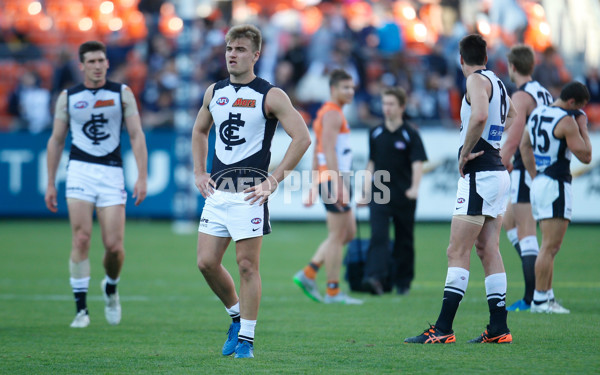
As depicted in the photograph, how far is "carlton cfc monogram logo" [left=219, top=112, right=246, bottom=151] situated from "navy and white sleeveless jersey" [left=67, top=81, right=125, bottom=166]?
7.88 ft

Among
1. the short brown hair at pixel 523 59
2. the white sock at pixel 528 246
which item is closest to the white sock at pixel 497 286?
the white sock at pixel 528 246

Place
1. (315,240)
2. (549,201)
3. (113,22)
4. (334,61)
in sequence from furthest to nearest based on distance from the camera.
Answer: (113,22) < (334,61) < (315,240) < (549,201)

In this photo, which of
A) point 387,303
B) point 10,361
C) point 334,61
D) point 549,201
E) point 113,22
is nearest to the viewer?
point 10,361

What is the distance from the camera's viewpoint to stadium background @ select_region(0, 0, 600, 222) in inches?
747

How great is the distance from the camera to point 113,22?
949 inches

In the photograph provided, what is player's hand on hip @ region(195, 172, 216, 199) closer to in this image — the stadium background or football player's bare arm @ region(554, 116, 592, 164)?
football player's bare arm @ region(554, 116, 592, 164)

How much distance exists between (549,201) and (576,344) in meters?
1.96

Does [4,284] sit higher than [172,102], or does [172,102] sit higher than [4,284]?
[172,102]

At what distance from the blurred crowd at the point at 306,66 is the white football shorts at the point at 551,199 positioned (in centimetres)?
1086

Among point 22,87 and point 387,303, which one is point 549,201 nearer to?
point 387,303

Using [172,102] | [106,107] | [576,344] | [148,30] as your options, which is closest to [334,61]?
[172,102]

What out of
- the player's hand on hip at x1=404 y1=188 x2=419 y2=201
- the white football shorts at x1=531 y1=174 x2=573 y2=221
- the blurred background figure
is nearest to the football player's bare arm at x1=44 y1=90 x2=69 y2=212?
the player's hand on hip at x1=404 y1=188 x2=419 y2=201

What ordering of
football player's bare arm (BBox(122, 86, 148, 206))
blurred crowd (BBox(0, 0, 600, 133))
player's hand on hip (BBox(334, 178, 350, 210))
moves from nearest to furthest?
football player's bare arm (BBox(122, 86, 148, 206)), player's hand on hip (BBox(334, 178, 350, 210)), blurred crowd (BBox(0, 0, 600, 133))

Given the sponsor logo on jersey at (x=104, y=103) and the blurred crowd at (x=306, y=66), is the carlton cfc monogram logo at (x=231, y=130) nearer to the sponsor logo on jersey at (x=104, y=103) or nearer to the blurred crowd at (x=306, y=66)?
the sponsor logo on jersey at (x=104, y=103)
